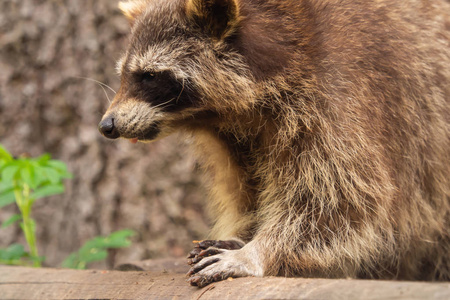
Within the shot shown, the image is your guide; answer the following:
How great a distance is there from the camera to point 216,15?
7.36 feet

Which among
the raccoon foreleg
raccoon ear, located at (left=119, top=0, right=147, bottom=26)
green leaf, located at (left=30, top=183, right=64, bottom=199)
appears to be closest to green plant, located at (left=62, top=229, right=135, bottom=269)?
green leaf, located at (left=30, top=183, right=64, bottom=199)

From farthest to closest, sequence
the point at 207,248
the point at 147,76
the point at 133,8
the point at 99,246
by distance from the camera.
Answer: the point at 99,246
the point at 133,8
the point at 147,76
the point at 207,248

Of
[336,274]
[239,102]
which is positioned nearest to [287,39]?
[239,102]

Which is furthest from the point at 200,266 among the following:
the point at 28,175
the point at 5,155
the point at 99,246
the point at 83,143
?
the point at 83,143

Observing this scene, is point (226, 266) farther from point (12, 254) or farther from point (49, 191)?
point (12, 254)

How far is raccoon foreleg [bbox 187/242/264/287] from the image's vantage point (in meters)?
1.97

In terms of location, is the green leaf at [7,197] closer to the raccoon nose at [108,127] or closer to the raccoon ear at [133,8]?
the raccoon nose at [108,127]

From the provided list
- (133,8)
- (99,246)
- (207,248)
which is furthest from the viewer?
(99,246)

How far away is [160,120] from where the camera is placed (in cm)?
232

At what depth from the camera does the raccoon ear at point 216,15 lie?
2.21 meters

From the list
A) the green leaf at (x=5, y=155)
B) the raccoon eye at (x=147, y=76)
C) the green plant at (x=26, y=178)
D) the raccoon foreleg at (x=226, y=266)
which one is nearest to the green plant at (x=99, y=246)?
the green plant at (x=26, y=178)

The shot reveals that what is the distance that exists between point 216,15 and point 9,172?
1.23m

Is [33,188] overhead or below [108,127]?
below

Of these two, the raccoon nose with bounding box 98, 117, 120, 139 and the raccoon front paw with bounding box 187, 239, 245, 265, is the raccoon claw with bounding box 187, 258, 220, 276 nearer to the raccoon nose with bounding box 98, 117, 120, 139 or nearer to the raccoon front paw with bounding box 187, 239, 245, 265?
the raccoon front paw with bounding box 187, 239, 245, 265
